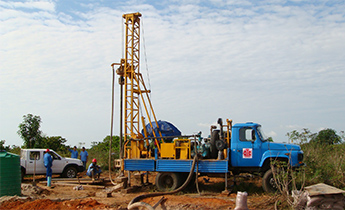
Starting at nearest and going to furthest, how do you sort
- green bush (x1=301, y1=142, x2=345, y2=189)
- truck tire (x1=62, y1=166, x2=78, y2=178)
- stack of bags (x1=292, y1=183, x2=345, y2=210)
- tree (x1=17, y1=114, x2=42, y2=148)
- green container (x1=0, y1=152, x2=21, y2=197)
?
stack of bags (x1=292, y1=183, x2=345, y2=210), green container (x1=0, y1=152, x2=21, y2=197), green bush (x1=301, y1=142, x2=345, y2=189), truck tire (x1=62, y1=166, x2=78, y2=178), tree (x1=17, y1=114, x2=42, y2=148)

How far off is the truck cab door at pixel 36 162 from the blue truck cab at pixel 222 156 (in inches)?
221

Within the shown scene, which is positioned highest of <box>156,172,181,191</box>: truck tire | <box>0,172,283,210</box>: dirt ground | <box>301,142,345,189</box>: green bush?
<box>301,142,345,189</box>: green bush

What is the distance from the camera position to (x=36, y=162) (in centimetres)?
1686

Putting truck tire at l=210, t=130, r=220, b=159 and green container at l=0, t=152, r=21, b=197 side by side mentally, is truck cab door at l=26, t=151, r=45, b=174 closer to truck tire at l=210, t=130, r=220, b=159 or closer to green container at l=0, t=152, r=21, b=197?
green container at l=0, t=152, r=21, b=197

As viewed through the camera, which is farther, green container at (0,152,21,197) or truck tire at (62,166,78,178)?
truck tire at (62,166,78,178)

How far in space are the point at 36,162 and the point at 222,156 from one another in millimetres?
9584

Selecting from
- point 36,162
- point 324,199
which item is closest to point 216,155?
point 324,199

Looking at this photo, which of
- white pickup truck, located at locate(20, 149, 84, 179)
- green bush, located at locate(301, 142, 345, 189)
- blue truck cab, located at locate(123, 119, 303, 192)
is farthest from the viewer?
white pickup truck, located at locate(20, 149, 84, 179)

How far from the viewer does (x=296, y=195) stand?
8.61m

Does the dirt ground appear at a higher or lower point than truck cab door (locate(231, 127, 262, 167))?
lower

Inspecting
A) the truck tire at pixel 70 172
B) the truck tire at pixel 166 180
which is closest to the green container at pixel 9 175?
the truck tire at pixel 166 180

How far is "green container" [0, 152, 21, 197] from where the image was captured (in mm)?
10867

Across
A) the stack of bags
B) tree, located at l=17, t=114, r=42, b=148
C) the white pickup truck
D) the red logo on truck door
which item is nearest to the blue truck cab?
the red logo on truck door

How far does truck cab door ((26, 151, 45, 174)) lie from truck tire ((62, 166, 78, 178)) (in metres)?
1.15
